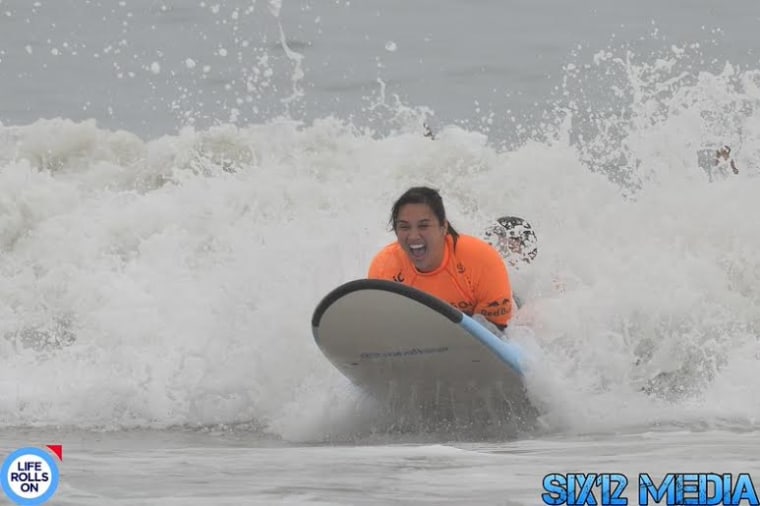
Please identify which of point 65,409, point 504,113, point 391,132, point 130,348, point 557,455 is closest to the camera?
point 557,455

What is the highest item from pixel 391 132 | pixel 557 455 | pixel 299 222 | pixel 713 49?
pixel 713 49

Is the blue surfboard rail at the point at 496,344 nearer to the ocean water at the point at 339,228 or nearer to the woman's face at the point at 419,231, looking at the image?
the ocean water at the point at 339,228

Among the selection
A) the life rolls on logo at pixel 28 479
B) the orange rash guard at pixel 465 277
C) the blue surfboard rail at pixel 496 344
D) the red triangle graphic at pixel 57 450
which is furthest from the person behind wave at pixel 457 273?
the life rolls on logo at pixel 28 479

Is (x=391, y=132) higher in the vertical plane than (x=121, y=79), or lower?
lower

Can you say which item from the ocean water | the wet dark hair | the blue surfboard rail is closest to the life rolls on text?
the ocean water

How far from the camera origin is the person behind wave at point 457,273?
23.0 ft

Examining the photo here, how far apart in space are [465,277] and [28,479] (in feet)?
9.86

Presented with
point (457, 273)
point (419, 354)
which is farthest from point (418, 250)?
point (419, 354)

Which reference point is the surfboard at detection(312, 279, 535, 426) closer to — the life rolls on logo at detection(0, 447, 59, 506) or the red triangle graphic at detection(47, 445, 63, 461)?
the red triangle graphic at detection(47, 445, 63, 461)

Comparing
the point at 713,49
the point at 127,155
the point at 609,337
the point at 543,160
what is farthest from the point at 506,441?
the point at 713,49

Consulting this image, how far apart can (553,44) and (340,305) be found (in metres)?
11.4

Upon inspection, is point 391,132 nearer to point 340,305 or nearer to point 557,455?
point 340,305

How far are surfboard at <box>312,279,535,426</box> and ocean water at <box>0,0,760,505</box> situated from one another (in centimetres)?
17

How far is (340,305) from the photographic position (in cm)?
654
